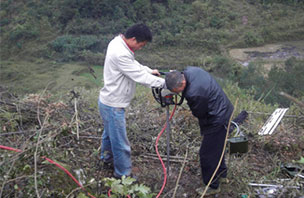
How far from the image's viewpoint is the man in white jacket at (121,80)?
2.93 m

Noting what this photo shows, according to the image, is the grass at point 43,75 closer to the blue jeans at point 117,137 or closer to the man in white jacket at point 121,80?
the blue jeans at point 117,137

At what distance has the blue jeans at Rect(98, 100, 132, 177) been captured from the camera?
10.2ft

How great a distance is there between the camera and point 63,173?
289 centimetres

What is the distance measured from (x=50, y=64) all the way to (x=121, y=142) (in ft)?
34.7

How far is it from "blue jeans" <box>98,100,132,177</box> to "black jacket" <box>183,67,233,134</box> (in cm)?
72

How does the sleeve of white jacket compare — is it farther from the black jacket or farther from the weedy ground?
the weedy ground

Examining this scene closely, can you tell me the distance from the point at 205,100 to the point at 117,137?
97cm

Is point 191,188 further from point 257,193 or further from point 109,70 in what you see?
point 109,70

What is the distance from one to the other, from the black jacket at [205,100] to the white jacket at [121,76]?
284 mm

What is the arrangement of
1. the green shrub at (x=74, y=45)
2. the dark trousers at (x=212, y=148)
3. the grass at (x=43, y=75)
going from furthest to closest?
the green shrub at (x=74, y=45), the grass at (x=43, y=75), the dark trousers at (x=212, y=148)

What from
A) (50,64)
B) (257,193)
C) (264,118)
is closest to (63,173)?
(257,193)

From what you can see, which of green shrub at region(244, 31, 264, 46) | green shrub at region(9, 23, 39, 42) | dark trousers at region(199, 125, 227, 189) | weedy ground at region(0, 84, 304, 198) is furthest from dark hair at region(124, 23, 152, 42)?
green shrub at region(9, 23, 39, 42)

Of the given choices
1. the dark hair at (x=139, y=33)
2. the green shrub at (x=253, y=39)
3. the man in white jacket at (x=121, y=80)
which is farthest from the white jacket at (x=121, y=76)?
the green shrub at (x=253, y=39)

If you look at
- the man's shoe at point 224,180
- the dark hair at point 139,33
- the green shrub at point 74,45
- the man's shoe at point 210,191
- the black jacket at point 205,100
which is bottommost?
the green shrub at point 74,45
